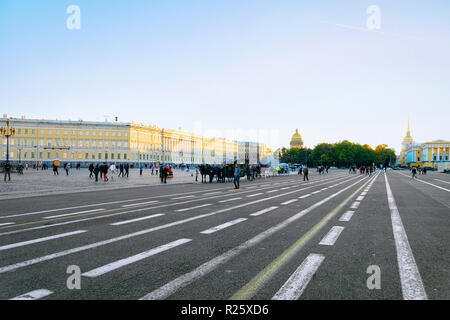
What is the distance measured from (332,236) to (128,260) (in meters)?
4.35

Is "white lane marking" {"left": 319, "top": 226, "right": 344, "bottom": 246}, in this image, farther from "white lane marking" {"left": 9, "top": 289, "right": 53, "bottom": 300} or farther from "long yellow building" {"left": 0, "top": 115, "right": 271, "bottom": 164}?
"long yellow building" {"left": 0, "top": 115, "right": 271, "bottom": 164}

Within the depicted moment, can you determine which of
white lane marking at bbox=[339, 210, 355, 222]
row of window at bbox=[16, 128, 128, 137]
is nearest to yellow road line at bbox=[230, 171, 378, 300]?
white lane marking at bbox=[339, 210, 355, 222]

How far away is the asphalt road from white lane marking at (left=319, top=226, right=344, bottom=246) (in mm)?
49

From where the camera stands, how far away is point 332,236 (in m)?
7.52

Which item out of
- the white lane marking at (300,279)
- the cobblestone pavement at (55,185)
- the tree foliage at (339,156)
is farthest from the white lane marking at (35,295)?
the tree foliage at (339,156)

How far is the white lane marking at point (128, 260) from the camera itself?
4.84m

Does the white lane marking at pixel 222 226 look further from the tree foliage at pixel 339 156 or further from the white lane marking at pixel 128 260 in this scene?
the tree foliage at pixel 339 156

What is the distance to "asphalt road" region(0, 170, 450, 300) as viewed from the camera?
4.20 m

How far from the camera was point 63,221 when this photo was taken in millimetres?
9250

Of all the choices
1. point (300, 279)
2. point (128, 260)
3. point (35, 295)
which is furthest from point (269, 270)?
point (35, 295)

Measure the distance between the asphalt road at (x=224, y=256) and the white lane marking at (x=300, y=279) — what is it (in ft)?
0.04

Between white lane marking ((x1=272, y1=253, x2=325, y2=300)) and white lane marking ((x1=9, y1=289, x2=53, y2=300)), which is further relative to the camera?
white lane marking ((x1=272, y1=253, x2=325, y2=300))
